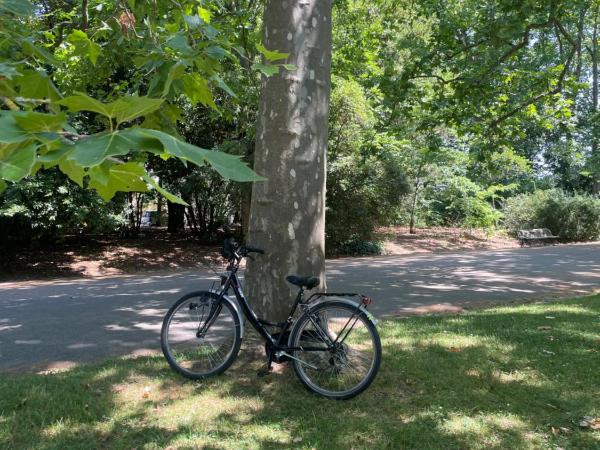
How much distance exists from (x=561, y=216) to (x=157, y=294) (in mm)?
22311

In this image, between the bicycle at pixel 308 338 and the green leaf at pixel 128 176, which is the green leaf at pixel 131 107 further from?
the bicycle at pixel 308 338

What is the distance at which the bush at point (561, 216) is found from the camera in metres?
25.4

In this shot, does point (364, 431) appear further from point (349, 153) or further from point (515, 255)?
point (515, 255)

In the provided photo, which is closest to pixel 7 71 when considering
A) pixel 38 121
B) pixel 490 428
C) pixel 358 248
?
pixel 38 121

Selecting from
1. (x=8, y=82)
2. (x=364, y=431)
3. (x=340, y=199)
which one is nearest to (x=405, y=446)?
(x=364, y=431)

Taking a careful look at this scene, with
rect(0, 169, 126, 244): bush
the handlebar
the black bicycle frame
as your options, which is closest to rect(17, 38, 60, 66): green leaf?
the handlebar

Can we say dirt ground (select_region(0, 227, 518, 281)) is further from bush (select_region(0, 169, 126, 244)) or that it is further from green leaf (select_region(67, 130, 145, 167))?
green leaf (select_region(67, 130, 145, 167))

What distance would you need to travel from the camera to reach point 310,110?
450 centimetres

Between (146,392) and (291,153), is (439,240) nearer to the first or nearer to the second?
(291,153)

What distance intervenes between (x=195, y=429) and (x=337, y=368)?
52.4 inches

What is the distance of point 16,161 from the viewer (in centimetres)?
101

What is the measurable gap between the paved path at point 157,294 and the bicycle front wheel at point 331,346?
104 inches

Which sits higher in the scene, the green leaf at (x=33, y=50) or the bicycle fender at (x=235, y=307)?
the green leaf at (x=33, y=50)

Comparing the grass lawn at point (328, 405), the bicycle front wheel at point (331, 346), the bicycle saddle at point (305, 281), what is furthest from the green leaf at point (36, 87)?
the bicycle front wheel at point (331, 346)
